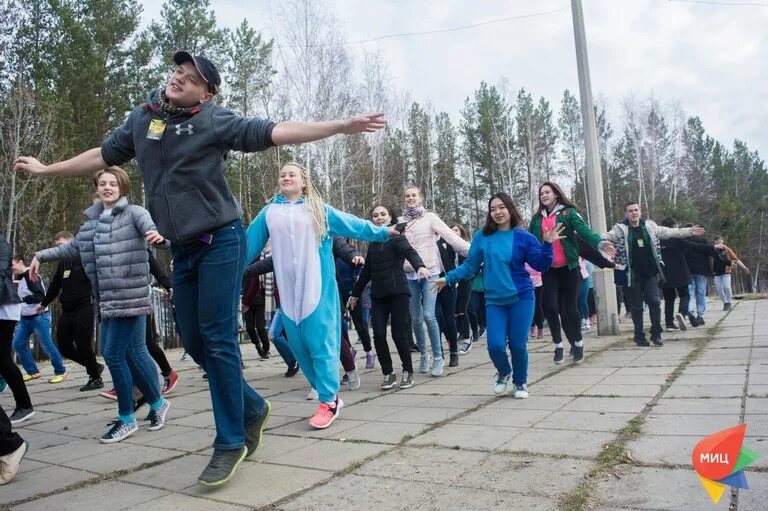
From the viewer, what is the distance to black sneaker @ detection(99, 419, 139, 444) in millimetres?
4188

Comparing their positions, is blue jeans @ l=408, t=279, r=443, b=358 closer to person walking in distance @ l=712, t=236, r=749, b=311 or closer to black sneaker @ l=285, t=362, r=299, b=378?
black sneaker @ l=285, t=362, r=299, b=378

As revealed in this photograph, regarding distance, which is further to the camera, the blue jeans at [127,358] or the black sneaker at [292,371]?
the black sneaker at [292,371]

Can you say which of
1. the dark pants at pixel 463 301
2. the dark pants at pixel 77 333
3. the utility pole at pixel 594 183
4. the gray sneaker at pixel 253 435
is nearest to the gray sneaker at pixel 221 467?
the gray sneaker at pixel 253 435

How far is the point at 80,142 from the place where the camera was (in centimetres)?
2097

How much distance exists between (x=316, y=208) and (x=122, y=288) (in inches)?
61.2

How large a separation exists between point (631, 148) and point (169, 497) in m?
47.2

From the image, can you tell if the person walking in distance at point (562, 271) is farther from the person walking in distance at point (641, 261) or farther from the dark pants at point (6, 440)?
the dark pants at point (6, 440)

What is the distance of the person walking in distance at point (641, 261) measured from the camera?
26.7 feet

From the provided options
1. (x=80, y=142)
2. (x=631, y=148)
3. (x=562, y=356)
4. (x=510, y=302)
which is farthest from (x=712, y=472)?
(x=631, y=148)

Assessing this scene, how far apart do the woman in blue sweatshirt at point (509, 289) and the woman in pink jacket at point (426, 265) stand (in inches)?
47.0

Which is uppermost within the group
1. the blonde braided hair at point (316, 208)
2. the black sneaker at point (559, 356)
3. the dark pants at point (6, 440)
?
the blonde braided hair at point (316, 208)

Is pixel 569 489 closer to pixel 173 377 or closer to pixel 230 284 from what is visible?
pixel 230 284

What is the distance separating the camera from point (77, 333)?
6.70 metres
